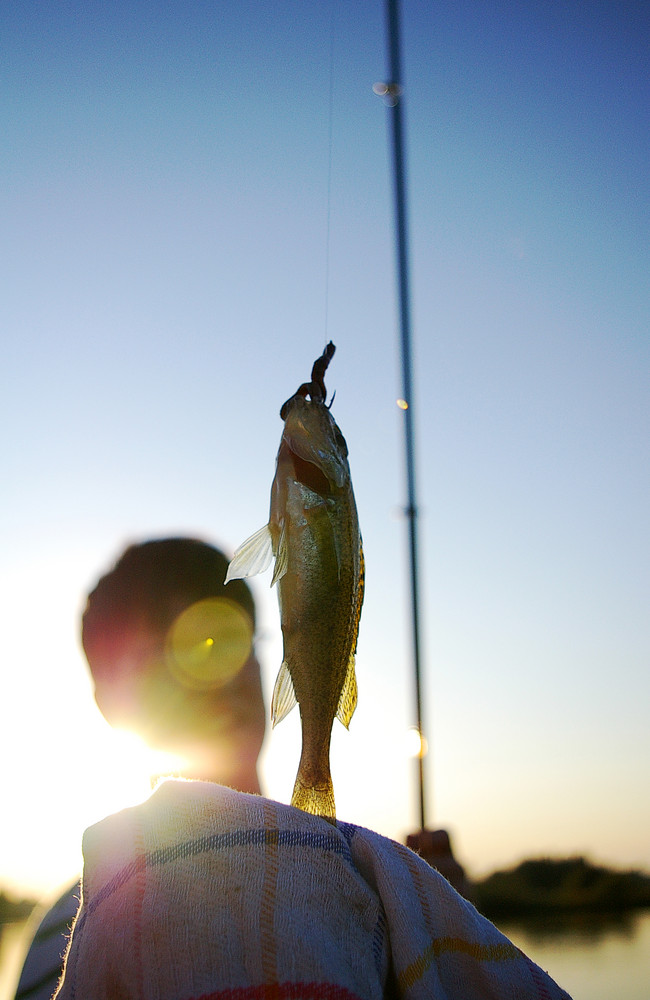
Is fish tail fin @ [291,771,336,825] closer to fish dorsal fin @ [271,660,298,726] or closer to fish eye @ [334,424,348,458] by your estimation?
fish dorsal fin @ [271,660,298,726]

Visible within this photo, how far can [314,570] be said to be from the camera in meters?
2.19

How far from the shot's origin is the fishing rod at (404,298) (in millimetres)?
4512

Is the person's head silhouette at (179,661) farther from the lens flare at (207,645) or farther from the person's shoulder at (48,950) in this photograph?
the person's shoulder at (48,950)

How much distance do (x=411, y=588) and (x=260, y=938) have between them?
3327mm

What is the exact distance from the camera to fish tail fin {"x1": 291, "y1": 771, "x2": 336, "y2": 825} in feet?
6.04

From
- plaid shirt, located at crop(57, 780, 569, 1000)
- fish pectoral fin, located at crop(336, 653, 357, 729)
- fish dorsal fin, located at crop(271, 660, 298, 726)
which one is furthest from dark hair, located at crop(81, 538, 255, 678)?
plaid shirt, located at crop(57, 780, 569, 1000)

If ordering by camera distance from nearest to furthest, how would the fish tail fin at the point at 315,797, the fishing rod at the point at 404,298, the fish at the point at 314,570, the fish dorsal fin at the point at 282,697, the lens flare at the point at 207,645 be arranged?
the fish tail fin at the point at 315,797 < the fish at the point at 314,570 < the fish dorsal fin at the point at 282,697 < the lens flare at the point at 207,645 < the fishing rod at the point at 404,298

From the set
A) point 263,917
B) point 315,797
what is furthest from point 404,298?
point 263,917

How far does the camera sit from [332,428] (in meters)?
2.45

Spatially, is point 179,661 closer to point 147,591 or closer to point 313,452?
point 147,591

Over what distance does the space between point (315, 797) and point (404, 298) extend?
150 inches

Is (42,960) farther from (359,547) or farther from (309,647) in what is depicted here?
(359,547)

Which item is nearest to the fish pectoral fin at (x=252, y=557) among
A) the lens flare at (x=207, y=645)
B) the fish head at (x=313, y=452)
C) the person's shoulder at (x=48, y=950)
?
the fish head at (x=313, y=452)

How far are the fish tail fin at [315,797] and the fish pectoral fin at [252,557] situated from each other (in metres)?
0.66
